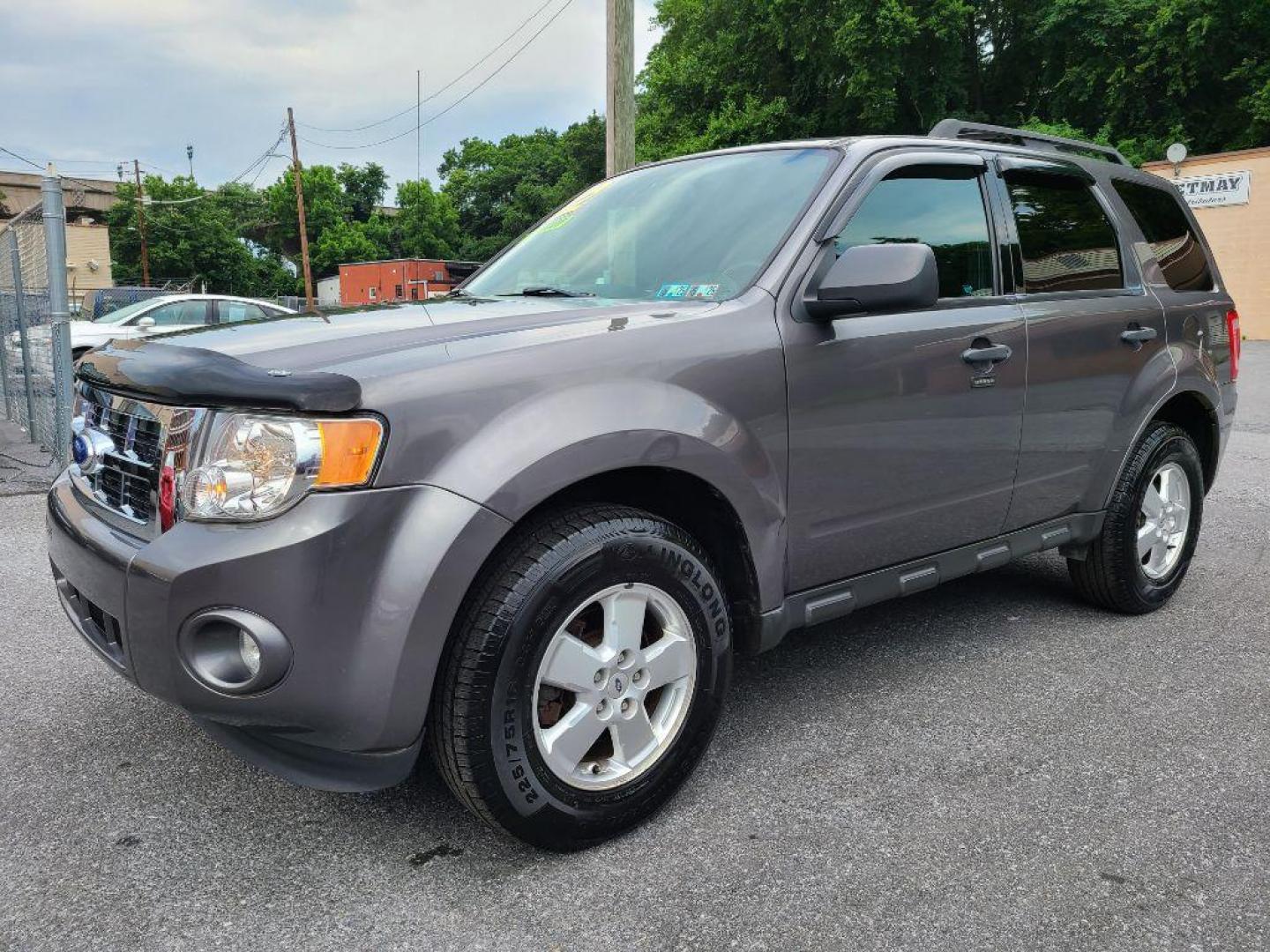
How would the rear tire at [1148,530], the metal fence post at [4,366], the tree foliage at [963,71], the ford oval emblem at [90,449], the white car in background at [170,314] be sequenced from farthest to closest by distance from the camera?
the tree foliage at [963,71], the white car in background at [170,314], the metal fence post at [4,366], the rear tire at [1148,530], the ford oval emblem at [90,449]

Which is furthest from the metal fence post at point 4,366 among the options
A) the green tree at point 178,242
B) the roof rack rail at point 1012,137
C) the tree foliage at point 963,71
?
the green tree at point 178,242

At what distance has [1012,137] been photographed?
3758 mm

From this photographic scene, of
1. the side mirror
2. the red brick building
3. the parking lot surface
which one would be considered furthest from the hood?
the red brick building

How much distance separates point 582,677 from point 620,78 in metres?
9.52

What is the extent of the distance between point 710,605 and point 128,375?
1.45 m

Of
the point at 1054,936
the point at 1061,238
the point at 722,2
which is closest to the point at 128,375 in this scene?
the point at 1054,936

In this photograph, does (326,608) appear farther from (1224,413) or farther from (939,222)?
(1224,413)

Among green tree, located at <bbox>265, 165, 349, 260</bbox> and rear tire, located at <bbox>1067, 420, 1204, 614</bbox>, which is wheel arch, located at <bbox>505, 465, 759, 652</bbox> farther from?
green tree, located at <bbox>265, 165, 349, 260</bbox>

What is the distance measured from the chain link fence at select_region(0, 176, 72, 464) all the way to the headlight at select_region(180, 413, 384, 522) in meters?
5.57

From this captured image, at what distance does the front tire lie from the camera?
6.82 feet

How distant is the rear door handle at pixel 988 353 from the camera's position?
3041 mm

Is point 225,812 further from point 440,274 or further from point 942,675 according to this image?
point 440,274

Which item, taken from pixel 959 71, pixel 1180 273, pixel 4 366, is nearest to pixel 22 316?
pixel 4 366

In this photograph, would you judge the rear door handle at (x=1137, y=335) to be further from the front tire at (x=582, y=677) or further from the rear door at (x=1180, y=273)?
the front tire at (x=582, y=677)
